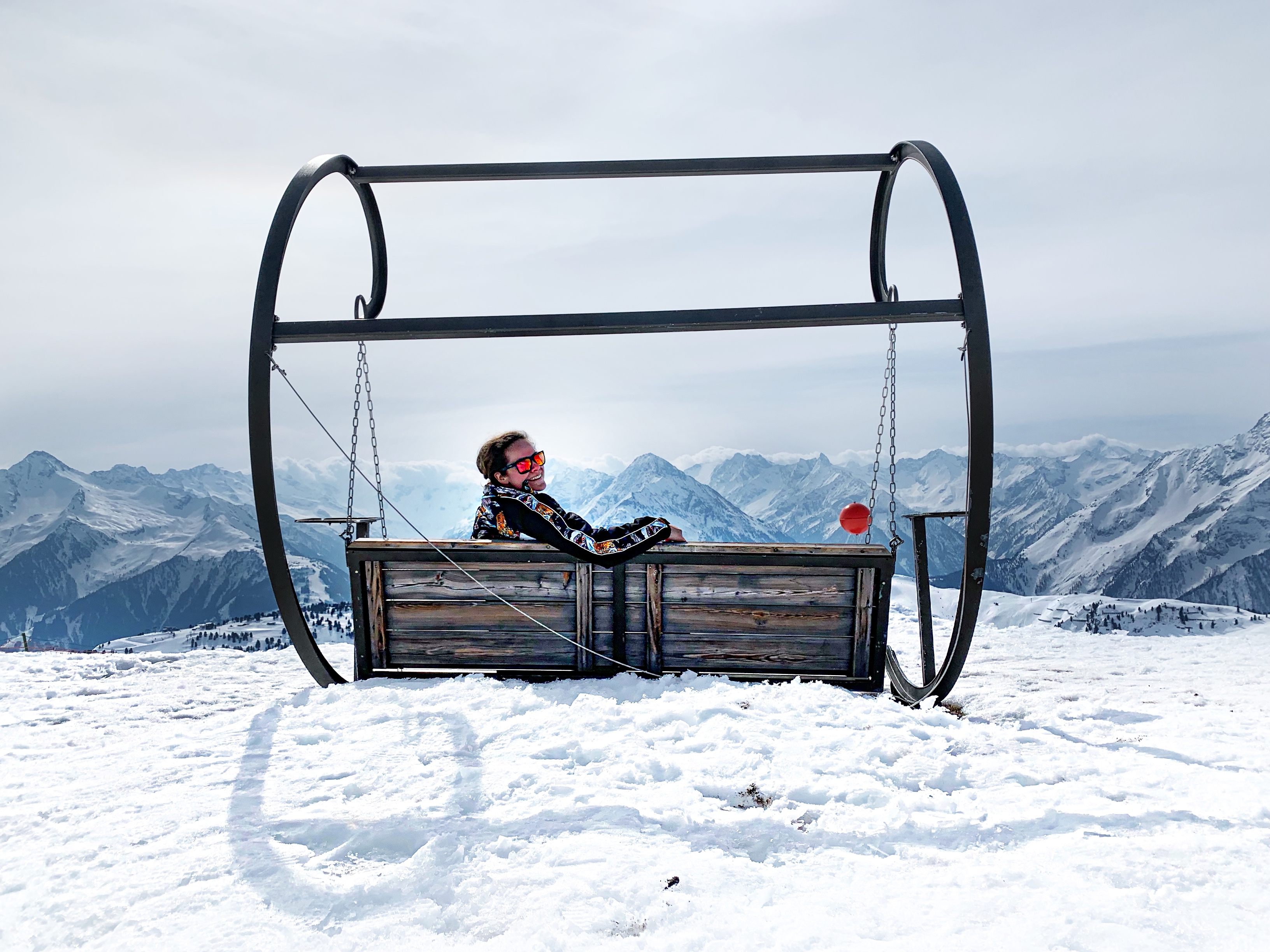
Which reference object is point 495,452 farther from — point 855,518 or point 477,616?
point 855,518

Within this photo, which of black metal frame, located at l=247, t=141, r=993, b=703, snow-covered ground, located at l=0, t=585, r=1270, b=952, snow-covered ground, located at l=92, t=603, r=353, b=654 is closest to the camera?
snow-covered ground, located at l=0, t=585, r=1270, b=952

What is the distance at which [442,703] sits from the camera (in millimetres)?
5125

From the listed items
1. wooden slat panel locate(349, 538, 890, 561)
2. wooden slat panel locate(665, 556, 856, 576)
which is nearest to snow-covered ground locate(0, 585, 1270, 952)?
wooden slat panel locate(665, 556, 856, 576)

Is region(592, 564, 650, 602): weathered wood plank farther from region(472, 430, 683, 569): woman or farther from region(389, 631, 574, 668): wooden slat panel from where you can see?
region(389, 631, 574, 668): wooden slat panel

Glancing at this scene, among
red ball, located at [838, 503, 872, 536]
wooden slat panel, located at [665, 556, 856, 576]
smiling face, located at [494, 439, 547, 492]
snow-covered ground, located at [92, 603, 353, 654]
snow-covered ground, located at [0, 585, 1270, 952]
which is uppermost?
smiling face, located at [494, 439, 547, 492]

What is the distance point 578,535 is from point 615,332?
4.95ft

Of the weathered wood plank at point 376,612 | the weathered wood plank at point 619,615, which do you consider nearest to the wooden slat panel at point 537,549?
the weathered wood plank at point 376,612

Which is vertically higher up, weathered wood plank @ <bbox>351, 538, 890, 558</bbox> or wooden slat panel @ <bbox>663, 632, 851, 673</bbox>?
weathered wood plank @ <bbox>351, 538, 890, 558</bbox>

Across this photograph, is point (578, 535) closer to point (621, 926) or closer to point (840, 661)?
point (840, 661)

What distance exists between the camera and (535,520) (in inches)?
226

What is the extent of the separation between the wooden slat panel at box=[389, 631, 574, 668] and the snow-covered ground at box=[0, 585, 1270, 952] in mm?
257

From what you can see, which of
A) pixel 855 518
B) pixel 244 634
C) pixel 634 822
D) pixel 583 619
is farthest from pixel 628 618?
pixel 244 634

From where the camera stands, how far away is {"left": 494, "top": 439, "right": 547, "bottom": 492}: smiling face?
5.90 meters

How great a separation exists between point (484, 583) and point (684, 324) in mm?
2504
